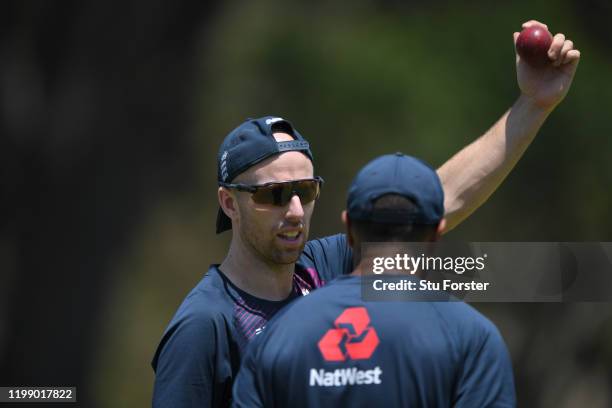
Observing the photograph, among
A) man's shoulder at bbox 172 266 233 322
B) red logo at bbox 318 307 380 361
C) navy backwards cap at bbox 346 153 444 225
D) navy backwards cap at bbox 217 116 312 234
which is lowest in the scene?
red logo at bbox 318 307 380 361

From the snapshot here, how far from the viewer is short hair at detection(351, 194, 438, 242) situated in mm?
3965

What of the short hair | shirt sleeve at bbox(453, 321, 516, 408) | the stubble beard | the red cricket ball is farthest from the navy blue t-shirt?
the red cricket ball

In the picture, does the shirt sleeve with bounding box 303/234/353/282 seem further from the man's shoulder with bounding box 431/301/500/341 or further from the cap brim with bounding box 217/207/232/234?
the man's shoulder with bounding box 431/301/500/341

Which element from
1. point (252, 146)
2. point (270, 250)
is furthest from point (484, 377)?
point (252, 146)

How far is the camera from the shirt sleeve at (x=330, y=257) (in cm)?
513

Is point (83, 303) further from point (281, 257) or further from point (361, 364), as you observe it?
point (361, 364)

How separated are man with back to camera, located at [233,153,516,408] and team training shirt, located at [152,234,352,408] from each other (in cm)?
41

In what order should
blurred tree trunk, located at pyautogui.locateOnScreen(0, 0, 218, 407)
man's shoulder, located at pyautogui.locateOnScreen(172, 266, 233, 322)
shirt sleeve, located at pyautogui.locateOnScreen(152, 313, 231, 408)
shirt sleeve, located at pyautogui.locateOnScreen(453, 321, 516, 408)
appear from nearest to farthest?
shirt sleeve, located at pyautogui.locateOnScreen(453, 321, 516, 408) < shirt sleeve, located at pyautogui.locateOnScreen(152, 313, 231, 408) < man's shoulder, located at pyautogui.locateOnScreen(172, 266, 233, 322) < blurred tree trunk, located at pyautogui.locateOnScreen(0, 0, 218, 407)

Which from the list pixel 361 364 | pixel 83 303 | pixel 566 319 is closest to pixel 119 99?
pixel 83 303

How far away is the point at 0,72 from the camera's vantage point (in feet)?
43.0

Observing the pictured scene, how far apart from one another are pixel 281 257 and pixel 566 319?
984cm

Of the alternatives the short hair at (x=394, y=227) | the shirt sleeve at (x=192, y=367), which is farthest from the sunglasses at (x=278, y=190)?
the short hair at (x=394, y=227)

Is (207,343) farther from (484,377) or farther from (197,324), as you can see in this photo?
(484,377)

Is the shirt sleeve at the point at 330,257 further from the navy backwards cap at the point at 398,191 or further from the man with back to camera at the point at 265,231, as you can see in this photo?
the navy backwards cap at the point at 398,191
